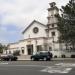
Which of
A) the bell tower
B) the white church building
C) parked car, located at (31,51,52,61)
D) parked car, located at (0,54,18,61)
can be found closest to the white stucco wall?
the white church building

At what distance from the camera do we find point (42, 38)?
8131 cm

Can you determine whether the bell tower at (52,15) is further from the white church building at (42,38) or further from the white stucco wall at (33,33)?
the white stucco wall at (33,33)

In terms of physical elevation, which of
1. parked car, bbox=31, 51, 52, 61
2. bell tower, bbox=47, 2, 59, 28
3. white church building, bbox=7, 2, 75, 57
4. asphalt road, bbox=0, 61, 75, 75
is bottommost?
asphalt road, bbox=0, 61, 75, 75

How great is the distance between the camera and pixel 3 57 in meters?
57.5

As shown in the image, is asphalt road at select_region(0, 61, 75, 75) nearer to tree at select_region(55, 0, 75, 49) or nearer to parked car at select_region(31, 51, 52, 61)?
parked car at select_region(31, 51, 52, 61)

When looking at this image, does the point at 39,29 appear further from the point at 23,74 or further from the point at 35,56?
the point at 23,74

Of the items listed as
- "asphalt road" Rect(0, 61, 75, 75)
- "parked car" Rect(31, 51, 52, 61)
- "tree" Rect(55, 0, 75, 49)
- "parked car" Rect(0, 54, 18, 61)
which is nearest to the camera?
"asphalt road" Rect(0, 61, 75, 75)

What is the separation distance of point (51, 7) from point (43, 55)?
106ft

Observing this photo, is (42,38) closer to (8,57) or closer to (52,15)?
(52,15)

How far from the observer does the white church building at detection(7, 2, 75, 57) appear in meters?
79.2

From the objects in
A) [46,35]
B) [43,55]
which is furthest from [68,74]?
[46,35]

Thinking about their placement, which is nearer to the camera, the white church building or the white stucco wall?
the white church building

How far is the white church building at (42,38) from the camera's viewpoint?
3120 inches

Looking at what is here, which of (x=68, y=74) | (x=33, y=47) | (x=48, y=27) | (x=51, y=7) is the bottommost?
(x=68, y=74)
